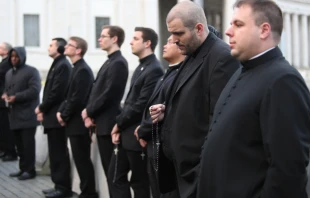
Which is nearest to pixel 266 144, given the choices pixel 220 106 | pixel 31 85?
pixel 220 106

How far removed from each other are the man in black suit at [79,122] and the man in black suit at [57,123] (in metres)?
0.41

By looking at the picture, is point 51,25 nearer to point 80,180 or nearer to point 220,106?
point 80,180

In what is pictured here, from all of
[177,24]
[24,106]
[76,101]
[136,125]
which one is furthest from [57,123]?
[177,24]

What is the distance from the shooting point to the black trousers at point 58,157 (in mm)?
8391

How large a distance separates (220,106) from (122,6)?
28.6 m

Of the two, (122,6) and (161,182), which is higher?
(122,6)

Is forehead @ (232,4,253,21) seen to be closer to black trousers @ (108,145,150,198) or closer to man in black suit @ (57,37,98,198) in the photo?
black trousers @ (108,145,150,198)

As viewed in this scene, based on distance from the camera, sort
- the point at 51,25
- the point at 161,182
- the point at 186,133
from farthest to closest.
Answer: the point at 51,25, the point at 161,182, the point at 186,133

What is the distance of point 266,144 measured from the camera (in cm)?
296

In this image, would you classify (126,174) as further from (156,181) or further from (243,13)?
(243,13)

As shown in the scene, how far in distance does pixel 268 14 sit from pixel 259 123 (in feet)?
1.98

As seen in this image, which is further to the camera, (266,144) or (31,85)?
(31,85)

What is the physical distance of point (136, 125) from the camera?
21.1ft

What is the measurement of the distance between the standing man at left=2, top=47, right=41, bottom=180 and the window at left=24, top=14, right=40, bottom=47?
20.4 metres
